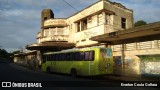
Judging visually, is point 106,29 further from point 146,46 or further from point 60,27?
point 60,27

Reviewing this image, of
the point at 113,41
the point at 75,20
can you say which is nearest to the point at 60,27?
the point at 75,20

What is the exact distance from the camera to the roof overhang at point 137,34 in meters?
18.3

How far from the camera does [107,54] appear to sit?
2219 centimetres

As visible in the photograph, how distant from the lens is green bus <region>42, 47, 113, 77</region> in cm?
2127

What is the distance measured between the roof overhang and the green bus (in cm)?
176

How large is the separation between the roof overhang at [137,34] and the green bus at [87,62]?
69.2 inches

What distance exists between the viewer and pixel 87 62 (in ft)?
72.6

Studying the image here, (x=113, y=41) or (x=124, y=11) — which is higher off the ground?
(x=124, y=11)

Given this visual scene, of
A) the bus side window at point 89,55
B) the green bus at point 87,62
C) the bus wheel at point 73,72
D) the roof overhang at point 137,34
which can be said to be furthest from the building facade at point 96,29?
the bus wheel at point 73,72

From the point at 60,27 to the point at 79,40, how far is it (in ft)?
25.1

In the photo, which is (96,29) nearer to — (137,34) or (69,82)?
(137,34)

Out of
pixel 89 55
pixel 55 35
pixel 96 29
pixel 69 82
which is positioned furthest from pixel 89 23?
pixel 69 82

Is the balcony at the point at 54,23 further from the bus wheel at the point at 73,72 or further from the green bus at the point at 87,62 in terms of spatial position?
the bus wheel at the point at 73,72

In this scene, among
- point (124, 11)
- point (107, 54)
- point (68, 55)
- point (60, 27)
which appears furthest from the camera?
point (60, 27)
